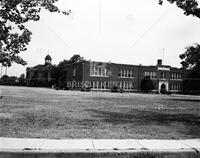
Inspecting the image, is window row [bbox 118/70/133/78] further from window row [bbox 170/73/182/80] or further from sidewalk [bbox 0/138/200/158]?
sidewalk [bbox 0/138/200/158]

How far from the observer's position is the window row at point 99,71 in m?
74.1

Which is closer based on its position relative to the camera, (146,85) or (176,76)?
(146,85)

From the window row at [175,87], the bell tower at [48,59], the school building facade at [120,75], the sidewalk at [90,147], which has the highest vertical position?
the bell tower at [48,59]

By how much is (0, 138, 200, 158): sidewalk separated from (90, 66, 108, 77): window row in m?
66.0

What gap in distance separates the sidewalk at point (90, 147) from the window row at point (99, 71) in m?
66.0

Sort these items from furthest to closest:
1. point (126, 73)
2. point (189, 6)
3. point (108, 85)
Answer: point (126, 73), point (108, 85), point (189, 6)

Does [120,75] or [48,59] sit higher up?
[48,59]

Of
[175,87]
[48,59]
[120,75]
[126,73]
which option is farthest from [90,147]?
[48,59]

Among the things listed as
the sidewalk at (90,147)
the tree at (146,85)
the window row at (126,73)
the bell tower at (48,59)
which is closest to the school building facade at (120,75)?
the window row at (126,73)

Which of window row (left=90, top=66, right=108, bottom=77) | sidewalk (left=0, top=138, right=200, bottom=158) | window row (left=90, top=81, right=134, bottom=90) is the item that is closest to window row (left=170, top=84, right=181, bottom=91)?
window row (left=90, top=81, right=134, bottom=90)

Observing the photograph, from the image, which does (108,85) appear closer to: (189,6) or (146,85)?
(146,85)

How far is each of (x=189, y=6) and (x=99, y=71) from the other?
202 feet

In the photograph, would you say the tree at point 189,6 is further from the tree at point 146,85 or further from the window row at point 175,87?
the window row at point 175,87

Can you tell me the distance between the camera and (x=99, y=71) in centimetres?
7525
